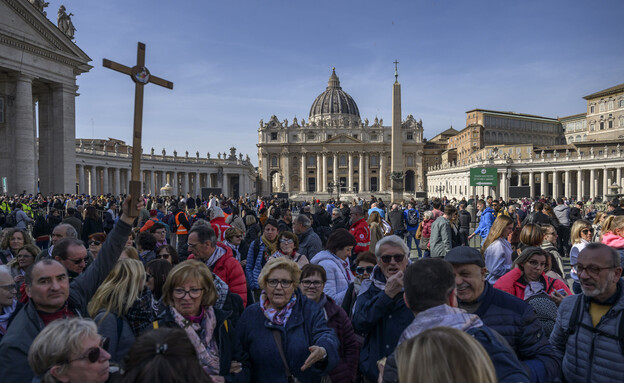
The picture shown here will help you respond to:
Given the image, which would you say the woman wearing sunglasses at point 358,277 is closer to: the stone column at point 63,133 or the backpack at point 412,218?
the backpack at point 412,218

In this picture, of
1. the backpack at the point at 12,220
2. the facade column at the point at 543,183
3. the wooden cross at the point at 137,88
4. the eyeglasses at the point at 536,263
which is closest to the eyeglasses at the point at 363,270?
the eyeglasses at the point at 536,263

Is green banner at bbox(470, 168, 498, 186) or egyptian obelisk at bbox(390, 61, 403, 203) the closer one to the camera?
green banner at bbox(470, 168, 498, 186)

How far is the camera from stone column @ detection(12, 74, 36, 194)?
22984 mm

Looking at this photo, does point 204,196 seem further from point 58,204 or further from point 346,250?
point 346,250

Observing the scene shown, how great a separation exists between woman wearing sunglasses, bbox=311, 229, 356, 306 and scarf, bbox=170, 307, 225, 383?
1.71 m

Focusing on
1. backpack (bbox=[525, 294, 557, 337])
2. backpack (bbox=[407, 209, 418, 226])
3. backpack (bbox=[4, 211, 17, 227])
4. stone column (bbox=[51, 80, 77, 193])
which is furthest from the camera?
stone column (bbox=[51, 80, 77, 193])

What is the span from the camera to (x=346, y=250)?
5.27 m

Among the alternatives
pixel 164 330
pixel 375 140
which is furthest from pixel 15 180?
pixel 375 140

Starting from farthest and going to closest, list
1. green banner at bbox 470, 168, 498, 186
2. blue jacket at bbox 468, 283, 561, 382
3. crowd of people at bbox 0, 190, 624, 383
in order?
green banner at bbox 470, 168, 498, 186
blue jacket at bbox 468, 283, 561, 382
crowd of people at bbox 0, 190, 624, 383

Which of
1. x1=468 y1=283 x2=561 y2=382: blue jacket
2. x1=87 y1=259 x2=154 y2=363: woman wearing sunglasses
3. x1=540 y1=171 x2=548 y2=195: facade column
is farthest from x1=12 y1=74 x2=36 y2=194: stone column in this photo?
x1=540 y1=171 x2=548 y2=195: facade column

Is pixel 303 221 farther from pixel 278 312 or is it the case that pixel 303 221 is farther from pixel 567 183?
pixel 567 183

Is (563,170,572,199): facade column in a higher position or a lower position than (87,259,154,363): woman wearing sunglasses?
higher

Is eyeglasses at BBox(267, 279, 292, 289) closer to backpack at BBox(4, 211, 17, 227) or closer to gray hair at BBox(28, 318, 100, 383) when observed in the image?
gray hair at BBox(28, 318, 100, 383)

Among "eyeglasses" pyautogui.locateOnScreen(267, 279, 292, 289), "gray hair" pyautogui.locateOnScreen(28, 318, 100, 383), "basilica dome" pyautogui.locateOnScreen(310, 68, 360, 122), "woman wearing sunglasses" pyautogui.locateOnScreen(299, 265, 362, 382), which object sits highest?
"basilica dome" pyautogui.locateOnScreen(310, 68, 360, 122)
